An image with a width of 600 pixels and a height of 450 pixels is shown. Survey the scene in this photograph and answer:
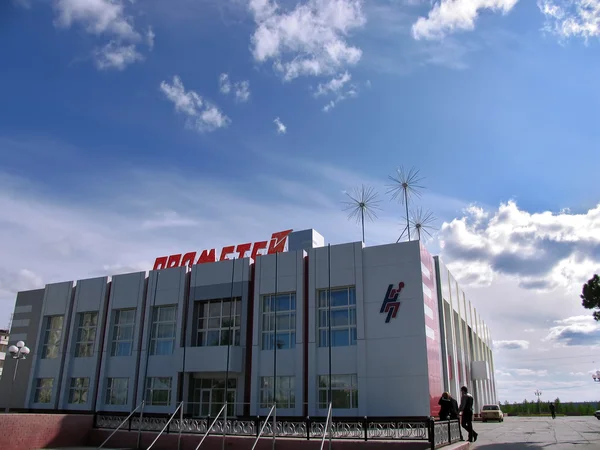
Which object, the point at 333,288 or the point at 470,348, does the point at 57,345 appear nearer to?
the point at 333,288

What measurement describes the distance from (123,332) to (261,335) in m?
11.7

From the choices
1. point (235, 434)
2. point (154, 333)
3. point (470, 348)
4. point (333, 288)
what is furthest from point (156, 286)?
point (470, 348)

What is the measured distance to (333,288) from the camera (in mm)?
29156

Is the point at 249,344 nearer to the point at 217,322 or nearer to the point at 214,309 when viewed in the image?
the point at 217,322

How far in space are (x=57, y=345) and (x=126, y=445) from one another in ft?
64.1

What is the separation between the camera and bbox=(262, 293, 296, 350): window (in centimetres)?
2962

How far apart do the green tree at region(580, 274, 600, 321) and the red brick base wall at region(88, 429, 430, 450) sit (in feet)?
51.0

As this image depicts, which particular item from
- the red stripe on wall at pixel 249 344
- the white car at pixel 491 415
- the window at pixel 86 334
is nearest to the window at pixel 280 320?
the red stripe on wall at pixel 249 344

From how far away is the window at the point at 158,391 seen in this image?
3162 cm

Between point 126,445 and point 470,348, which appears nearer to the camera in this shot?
Result: point 126,445

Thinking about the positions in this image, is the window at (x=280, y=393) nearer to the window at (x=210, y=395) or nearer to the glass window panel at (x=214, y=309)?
the window at (x=210, y=395)

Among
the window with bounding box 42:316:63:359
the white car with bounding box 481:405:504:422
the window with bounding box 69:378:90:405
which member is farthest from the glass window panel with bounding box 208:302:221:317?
the white car with bounding box 481:405:504:422

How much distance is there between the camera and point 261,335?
3030 cm

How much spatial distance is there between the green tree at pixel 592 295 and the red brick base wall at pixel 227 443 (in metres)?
15.5
